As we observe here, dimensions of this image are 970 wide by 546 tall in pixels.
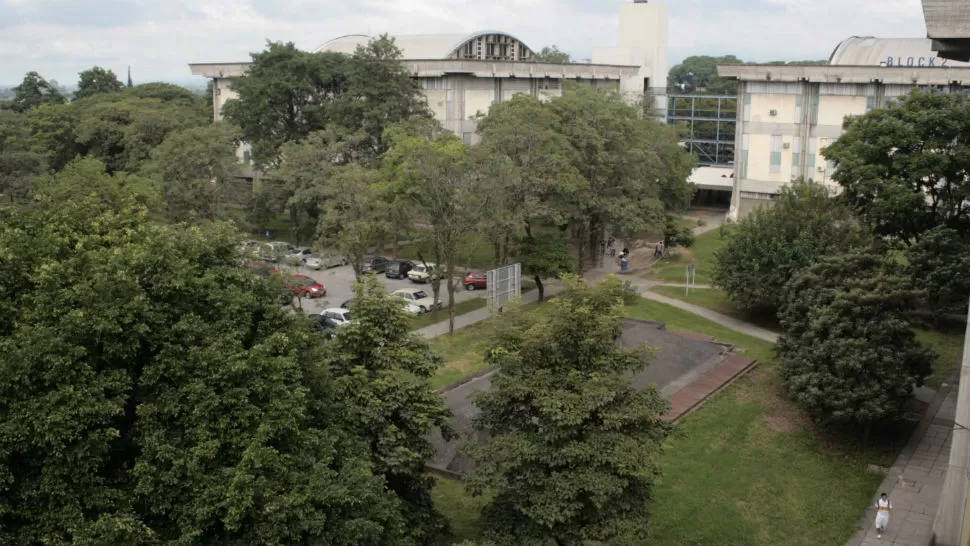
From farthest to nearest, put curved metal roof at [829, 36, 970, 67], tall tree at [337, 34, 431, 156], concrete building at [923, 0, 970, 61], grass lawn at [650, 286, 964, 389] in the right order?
curved metal roof at [829, 36, 970, 67], tall tree at [337, 34, 431, 156], grass lawn at [650, 286, 964, 389], concrete building at [923, 0, 970, 61]

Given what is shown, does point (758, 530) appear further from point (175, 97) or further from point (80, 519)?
point (175, 97)

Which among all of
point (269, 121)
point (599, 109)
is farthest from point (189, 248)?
point (269, 121)

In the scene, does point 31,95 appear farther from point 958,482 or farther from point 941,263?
point 958,482

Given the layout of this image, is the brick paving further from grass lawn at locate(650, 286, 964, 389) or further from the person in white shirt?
the person in white shirt

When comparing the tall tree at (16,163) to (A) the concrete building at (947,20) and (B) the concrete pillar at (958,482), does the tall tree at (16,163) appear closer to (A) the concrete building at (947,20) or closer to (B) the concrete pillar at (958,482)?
(A) the concrete building at (947,20)

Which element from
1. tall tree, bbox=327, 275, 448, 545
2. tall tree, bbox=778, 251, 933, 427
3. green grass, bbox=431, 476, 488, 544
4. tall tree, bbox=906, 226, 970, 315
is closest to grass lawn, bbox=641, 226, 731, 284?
tall tree, bbox=906, 226, 970, 315

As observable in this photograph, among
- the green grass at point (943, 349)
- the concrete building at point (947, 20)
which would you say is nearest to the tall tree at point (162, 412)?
the concrete building at point (947, 20)

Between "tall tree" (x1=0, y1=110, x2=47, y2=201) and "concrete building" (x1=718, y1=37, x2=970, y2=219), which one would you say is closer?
"tall tree" (x1=0, y1=110, x2=47, y2=201)

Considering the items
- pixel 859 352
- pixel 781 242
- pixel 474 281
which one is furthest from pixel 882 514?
pixel 474 281
